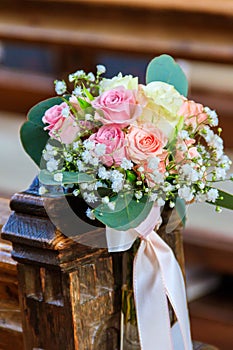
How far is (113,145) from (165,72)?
0.76 ft

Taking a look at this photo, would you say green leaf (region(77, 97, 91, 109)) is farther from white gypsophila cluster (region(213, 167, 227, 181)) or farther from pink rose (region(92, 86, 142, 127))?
white gypsophila cluster (region(213, 167, 227, 181))

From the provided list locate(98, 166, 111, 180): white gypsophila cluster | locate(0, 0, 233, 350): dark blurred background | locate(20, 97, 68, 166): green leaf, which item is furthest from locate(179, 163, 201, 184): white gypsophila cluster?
locate(0, 0, 233, 350): dark blurred background

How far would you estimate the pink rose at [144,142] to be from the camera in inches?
42.0

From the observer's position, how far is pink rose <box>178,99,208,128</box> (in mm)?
1141

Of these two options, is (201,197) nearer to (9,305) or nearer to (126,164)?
(126,164)

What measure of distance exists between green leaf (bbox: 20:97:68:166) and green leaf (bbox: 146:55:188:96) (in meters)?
0.16

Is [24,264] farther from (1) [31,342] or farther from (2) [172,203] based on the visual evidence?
(2) [172,203]

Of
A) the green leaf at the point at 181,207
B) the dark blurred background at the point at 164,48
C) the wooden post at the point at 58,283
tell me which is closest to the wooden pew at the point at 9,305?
the wooden post at the point at 58,283

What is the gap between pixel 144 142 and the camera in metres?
1.07

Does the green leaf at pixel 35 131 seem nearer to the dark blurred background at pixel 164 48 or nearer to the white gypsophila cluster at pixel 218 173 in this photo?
the white gypsophila cluster at pixel 218 173

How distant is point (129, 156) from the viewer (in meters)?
1.07

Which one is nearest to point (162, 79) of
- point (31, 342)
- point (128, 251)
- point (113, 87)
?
point (113, 87)

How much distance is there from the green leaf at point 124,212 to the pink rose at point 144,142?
0.17 ft

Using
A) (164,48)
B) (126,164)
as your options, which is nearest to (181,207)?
(126,164)
